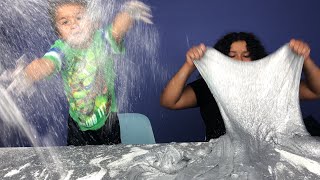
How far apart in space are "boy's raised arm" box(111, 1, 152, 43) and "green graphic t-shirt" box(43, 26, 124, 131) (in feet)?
0.12

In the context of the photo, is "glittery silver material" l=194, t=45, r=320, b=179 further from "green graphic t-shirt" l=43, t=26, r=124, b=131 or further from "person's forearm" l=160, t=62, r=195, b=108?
"green graphic t-shirt" l=43, t=26, r=124, b=131

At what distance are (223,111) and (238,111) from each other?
0.16ft

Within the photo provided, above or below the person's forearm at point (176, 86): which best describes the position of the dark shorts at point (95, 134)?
below

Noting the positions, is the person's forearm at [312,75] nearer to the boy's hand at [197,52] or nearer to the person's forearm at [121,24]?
the boy's hand at [197,52]

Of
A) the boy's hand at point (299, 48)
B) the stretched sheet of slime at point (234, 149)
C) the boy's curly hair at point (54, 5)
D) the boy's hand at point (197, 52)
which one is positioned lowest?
the stretched sheet of slime at point (234, 149)

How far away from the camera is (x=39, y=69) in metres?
1.37

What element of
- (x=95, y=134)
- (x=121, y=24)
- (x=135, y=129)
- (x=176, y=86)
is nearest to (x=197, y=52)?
(x=176, y=86)

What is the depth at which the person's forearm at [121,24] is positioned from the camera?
4.65 ft

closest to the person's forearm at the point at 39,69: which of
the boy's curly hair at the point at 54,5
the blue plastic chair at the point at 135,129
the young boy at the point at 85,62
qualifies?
the young boy at the point at 85,62

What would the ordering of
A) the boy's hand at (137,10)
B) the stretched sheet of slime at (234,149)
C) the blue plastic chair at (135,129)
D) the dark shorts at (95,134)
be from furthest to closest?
1. the blue plastic chair at (135,129)
2. the dark shorts at (95,134)
3. the boy's hand at (137,10)
4. the stretched sheet of slime at (234,149)

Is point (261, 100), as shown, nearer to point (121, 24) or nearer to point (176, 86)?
point (176, 86)

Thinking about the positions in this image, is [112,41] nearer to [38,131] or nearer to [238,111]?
[238,111]

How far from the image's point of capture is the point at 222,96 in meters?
1.21

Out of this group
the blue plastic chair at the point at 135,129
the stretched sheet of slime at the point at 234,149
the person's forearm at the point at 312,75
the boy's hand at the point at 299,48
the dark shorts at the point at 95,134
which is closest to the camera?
the stretched sheet of slime at the point at 234,149
